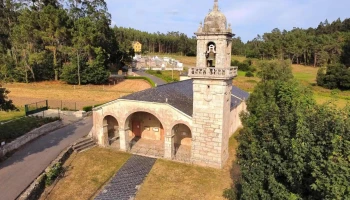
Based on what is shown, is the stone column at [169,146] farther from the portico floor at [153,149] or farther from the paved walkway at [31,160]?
the paved walkway at [31,160]

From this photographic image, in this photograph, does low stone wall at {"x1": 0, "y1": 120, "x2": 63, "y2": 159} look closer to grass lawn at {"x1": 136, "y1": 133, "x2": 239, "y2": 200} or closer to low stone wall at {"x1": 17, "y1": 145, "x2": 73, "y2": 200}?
low stone wall at {"x1": 17, "y1": 145, "x2": 73, "y2": 200}

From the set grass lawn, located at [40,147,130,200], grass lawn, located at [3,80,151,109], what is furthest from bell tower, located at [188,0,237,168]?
grass lawn, located at [3,80,151,109]

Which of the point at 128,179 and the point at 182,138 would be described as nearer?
the point at 128,179

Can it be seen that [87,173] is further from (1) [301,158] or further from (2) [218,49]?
(1) [301,158]

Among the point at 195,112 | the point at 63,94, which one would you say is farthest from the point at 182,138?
the point at 63,94

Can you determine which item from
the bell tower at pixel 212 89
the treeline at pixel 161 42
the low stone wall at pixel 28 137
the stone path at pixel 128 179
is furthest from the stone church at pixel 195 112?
the treeline at pixel 161 42

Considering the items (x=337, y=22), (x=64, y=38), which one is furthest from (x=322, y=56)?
(x=64, y=38)

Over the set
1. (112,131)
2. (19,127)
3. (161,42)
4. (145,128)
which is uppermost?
(161,42)
